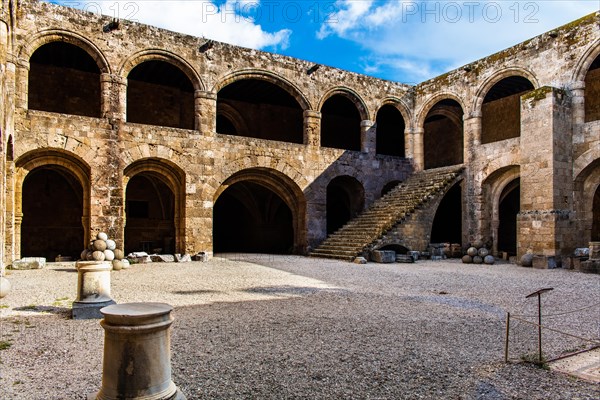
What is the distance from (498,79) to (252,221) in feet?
38.1

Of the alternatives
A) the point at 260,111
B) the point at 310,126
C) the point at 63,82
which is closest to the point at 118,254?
the point at 63,82

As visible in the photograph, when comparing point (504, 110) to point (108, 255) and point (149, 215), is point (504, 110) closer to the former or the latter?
point (149, 215)

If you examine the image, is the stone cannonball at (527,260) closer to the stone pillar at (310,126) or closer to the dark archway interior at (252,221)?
the stone pillar at (310,126)

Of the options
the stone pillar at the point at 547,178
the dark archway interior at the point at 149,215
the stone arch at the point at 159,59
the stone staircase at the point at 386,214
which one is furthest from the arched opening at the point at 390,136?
the dark archway interior at the point at 149,215

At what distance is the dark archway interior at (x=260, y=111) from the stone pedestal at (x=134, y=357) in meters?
15.2

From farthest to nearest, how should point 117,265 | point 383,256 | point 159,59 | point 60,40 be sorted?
point 159,59, point 383,256, point 60,40, point 117,265

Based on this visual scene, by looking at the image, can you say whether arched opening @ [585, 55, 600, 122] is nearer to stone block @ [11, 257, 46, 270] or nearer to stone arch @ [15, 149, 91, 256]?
stone arch @ [15, 149, 91, 256]

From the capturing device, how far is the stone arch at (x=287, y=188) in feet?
51.3

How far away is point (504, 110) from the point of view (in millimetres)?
18641

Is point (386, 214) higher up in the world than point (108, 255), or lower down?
higher up

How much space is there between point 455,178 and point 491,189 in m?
1.31

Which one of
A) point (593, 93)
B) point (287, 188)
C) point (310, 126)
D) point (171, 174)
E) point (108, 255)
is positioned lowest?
point (108, 255)

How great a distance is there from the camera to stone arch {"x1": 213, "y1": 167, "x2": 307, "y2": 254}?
1565cm

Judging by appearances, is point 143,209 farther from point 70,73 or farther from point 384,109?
point 384,109
